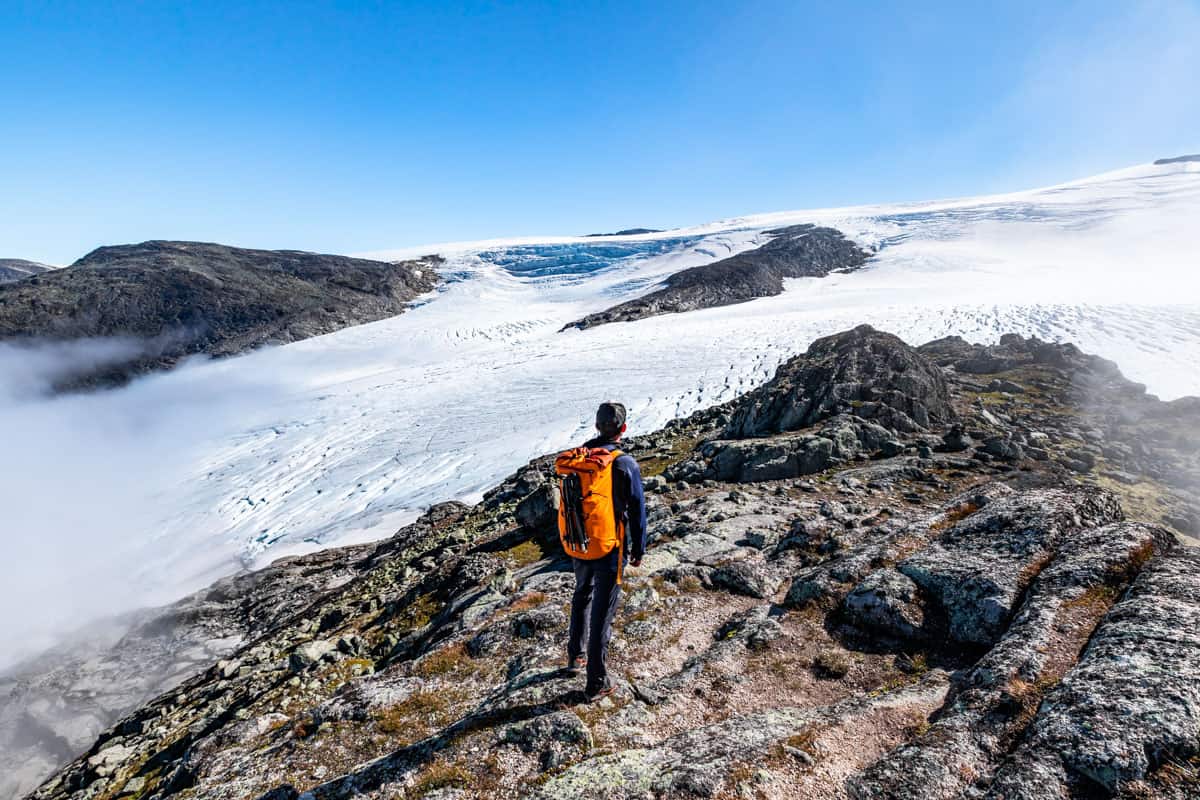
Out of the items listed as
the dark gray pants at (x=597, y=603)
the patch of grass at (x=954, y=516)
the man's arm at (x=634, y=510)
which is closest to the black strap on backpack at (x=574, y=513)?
the dark gray pants at (x=597, y=603)

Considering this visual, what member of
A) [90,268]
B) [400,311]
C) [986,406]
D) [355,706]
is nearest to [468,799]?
[355,706]

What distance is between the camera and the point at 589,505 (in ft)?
19.8

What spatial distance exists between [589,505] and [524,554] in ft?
35.6

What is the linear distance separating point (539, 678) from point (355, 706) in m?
2.83

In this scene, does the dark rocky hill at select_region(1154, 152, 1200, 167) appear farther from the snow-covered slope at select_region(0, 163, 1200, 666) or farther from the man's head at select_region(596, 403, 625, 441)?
the man's head at select_region(596, 403, 625, 441)

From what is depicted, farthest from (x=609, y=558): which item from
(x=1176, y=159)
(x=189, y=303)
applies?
(x=1176, y=159)

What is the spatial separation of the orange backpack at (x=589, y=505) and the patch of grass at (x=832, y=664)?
11.7 feet

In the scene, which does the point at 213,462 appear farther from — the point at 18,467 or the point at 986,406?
the point at 986,406

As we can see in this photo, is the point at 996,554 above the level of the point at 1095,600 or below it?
below

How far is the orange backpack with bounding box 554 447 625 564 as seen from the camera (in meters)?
6.02

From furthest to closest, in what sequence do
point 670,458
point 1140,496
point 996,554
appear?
point 670,458
point 1140,496
point 996,554

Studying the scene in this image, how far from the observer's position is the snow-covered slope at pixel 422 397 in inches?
1281

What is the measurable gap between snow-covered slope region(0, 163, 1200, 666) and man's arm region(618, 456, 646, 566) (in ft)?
85.9

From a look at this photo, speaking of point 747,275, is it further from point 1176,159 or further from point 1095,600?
point 1176,159
